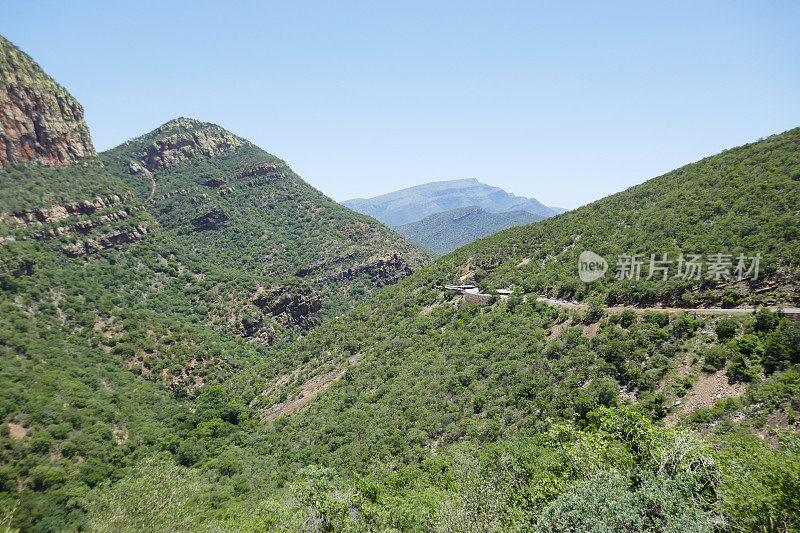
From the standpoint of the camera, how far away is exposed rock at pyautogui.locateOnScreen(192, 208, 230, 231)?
99875 mm

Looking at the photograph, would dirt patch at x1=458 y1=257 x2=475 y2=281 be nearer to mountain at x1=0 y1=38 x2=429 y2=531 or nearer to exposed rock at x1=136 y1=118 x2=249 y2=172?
mountain at x1=0 y1=38 x2=429 y2=531

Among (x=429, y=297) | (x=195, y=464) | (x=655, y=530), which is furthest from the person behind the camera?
(x=429, y=297)

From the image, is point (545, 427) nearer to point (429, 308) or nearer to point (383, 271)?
point (429, 308)

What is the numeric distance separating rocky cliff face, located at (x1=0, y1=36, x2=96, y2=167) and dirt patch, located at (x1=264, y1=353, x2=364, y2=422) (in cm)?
7013

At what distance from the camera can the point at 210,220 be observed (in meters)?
101

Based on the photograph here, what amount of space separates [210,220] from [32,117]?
42.0 m

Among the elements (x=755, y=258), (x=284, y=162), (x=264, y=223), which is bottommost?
(x=755, y=258)

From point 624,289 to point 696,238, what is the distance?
939cm

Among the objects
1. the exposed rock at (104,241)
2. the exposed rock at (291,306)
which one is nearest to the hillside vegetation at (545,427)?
the exposed rock at (291,306)

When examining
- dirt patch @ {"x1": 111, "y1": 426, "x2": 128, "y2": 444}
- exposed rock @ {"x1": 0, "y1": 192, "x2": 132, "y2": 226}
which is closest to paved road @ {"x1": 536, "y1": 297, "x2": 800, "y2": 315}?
dirt patch @ {"x1": 111, "y1": 426, "x2": 128, "y2": 444}

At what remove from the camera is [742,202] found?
34406mm

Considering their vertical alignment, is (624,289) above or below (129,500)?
above

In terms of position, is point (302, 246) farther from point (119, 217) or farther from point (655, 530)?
point (655, 530)

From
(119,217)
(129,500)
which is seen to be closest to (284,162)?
(119,217)
